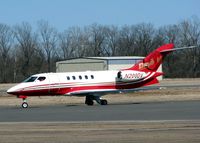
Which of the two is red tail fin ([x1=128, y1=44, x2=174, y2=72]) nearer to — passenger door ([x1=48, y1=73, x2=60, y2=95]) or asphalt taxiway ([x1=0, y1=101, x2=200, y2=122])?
passenger door ([x1=48, y1=73, x2=60, y2=95])

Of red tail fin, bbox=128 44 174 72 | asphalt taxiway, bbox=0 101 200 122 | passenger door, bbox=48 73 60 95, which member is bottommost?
asphalt taxiway, bbox=0 101 200 122

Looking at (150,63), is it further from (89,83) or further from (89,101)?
(89,101)

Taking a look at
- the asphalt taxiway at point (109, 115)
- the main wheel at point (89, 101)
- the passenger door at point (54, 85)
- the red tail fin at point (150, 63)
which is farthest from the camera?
the red tail fin at point (150, 63)

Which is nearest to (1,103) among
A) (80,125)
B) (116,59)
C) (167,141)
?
(80,125)

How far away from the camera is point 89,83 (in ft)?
137

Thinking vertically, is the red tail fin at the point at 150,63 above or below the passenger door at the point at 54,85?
above

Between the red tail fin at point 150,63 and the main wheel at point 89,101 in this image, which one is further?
the red tail fin at point 150,63

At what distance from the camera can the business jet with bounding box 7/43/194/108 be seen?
4066 centimetres


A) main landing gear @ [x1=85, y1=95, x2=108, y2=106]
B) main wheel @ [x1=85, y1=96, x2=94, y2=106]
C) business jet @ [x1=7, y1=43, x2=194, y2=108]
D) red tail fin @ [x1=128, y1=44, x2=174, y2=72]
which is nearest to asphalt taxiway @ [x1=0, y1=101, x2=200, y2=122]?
business jet @ [x1=7, y1=43, x2=194, y2=108]

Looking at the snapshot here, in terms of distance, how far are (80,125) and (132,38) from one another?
114479mm

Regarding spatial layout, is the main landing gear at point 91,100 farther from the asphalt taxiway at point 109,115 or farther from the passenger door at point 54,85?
the asphalt taxiway at point 109,115

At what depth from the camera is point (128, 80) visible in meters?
42.3

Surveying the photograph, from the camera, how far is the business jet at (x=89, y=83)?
4066 cm


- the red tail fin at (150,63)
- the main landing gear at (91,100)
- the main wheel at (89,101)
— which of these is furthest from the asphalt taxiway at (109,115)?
the red tail fin at (150,63)
